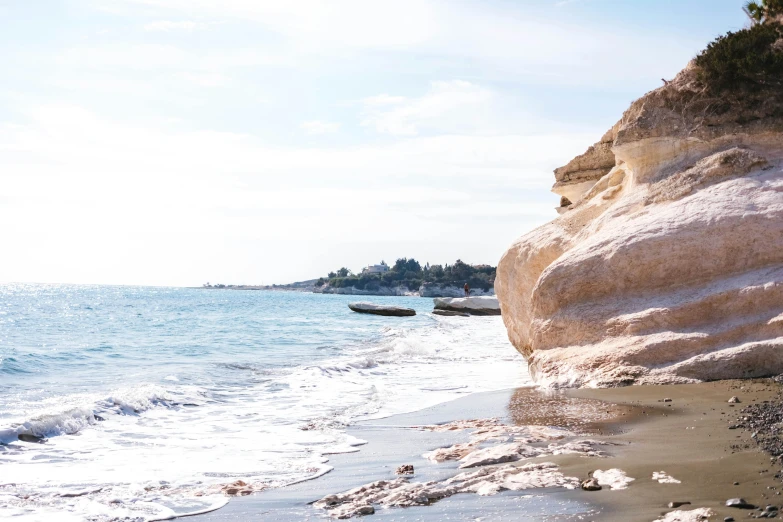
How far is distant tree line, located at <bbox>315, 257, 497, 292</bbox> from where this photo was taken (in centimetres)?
13238

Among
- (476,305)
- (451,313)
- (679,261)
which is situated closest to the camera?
(679,261)

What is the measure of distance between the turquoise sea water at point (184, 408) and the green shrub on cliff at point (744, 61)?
7084 mm

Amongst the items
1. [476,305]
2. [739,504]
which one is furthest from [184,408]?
[476,305]

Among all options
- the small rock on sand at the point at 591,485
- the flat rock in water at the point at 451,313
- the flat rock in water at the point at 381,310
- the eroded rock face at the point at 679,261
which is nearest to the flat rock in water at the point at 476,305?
the flat rock in water at the point at 451,313

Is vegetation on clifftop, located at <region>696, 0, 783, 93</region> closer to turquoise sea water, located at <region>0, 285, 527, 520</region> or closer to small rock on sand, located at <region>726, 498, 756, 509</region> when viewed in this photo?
turquoise sea water, located at <region>0, 285, 527, 520</region>

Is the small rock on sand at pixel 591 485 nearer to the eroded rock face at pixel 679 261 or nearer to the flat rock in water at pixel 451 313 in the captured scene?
the eroded rock face at pixel 679 261

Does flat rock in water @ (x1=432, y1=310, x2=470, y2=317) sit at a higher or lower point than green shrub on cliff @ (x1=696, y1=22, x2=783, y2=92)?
lower

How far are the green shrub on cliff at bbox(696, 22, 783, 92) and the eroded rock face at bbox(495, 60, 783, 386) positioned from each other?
1.16ft

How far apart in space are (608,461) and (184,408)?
27.2 feet

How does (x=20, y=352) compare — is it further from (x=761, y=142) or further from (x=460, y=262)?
(x=460, y=262)

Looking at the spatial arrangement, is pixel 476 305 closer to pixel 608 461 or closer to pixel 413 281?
pixel 608 461

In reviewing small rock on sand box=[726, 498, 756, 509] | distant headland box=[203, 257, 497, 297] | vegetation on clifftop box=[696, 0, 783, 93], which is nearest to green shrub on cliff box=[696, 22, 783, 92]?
vegetation on clifftop box=[696, 0, 783, 93]

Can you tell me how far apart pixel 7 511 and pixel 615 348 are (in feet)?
28.2

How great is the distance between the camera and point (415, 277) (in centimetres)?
16312
